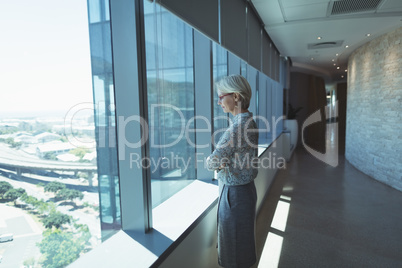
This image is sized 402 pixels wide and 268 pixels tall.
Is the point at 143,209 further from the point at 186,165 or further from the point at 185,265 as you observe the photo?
the point at 186,165

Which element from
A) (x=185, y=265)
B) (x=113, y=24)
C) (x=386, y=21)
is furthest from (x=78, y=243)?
(x=386, y=21)

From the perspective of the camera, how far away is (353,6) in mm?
3973

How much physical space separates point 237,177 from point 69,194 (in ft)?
3.34

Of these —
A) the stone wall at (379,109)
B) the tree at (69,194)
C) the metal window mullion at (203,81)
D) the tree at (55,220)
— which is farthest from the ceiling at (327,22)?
the tree at (55,220)

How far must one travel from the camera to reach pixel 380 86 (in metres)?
5.70

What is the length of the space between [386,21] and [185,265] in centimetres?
552

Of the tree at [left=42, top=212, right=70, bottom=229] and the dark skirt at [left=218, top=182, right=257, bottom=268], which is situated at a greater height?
the tree at [left=42, top=212, right=70, bottom=229]

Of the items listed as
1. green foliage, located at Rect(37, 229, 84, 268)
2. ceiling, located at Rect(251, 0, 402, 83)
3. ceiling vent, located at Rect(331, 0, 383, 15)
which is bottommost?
green foliage, located at Rect(37, 229, 84, 268)

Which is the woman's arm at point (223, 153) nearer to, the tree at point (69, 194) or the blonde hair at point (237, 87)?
the blonde hair at point (237, 87)

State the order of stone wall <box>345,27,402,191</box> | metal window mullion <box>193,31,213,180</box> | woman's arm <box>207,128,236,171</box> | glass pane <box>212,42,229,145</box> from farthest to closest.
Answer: stone wall <box>345,27,402,191</box> < glass pane <box>212,42,229,145</box> < metal window mullion <box>193,31,213,180</box> < woman's arm <box>207,128,236,171</box>

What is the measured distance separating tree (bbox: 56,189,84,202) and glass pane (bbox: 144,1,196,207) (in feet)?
2.27

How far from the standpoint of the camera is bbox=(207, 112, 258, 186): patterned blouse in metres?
1.66

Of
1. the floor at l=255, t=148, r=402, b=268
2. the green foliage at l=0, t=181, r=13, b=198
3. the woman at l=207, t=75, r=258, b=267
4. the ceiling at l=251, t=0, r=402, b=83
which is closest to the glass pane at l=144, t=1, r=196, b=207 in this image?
the woman at l=207, t=75, r=258, b=267

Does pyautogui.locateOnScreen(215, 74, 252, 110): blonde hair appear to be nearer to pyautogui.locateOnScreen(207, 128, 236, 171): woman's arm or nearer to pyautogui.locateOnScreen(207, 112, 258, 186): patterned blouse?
pyautogui.locateOnScreen(207, 112, 258, 186): patterned blouse
